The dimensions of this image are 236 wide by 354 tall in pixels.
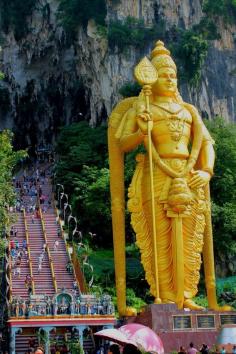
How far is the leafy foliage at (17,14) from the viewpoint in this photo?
3278 centimetres

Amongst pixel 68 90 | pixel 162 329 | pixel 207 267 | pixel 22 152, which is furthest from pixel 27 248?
pixel 68 90

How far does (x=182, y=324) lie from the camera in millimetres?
10781

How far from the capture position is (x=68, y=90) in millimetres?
33125

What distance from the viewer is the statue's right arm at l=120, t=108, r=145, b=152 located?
12.0 metres

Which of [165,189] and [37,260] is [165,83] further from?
[37,260]

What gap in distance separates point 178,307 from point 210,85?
49.2ft

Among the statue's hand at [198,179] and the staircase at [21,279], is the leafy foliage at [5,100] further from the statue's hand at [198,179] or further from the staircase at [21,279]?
the statue's hand at [198,179]

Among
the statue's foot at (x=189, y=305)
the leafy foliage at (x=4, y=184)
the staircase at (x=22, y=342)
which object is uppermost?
the leafy foliage at (x=4, y=184)

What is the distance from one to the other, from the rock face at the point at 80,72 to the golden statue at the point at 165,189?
12341 millimetres

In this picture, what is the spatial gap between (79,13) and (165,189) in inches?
728

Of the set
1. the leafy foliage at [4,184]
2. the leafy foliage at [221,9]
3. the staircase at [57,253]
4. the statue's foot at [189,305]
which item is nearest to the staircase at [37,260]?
the staircase at [57,253]

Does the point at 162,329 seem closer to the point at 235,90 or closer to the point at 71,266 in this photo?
the point at 71,266

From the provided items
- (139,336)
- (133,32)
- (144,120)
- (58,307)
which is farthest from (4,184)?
(133,32)

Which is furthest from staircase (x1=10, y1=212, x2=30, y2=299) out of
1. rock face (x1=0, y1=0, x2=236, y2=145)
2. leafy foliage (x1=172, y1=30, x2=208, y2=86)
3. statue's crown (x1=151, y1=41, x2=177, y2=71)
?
rock face (x1=0, y1=0, x2=236, y2=145)
